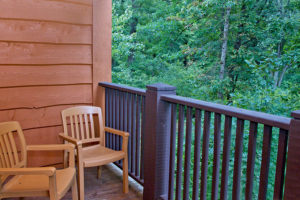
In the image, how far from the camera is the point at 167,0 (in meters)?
10.7

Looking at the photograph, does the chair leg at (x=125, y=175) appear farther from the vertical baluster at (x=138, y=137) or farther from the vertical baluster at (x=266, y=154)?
the vertical baluster at (x=266, y=154)

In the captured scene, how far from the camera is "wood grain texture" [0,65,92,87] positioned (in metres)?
2.71

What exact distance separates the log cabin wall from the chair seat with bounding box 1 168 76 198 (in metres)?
0.87

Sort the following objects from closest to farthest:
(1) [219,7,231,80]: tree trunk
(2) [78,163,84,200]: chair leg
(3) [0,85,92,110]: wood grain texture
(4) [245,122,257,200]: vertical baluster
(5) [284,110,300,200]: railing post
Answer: (5) [284,110,300,200]: railing post → (4) [245,122,257,200]: vertical baluster → (2) [78,163,84,200]: chair leg → (3) [0,85,92,110]: wood grain texture → (1) [219,7,231,80]: tree trunk

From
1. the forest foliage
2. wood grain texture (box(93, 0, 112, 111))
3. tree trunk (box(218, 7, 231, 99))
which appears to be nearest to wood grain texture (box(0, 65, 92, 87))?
wood grain texture (box(93, 0, 112, 111))

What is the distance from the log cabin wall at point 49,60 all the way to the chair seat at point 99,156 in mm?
572

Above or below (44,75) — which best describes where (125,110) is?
below

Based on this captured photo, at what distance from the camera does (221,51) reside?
26.6 ft

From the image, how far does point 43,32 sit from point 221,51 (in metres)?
6.10

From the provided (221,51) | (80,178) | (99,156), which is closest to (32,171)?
(80,178)

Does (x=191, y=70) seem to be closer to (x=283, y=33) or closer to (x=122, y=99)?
(x=283, y=33)

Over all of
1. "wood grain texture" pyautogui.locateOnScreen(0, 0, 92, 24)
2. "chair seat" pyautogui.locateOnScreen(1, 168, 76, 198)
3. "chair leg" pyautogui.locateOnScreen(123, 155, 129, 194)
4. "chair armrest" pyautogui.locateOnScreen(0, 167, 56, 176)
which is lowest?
"chair leg" pyautogui.locateOnScreen(123, 155, 129, 194)

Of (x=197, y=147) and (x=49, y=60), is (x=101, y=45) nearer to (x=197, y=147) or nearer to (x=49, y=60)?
(x=49, y=60)

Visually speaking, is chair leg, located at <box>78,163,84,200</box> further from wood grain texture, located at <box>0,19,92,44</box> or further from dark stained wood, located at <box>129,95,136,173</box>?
wood grain texture, located at <box>0,19,92,44</box>
